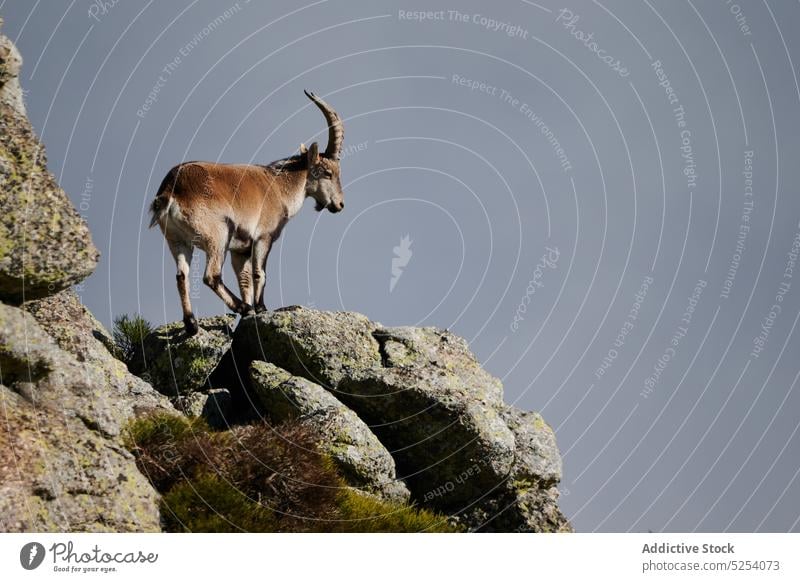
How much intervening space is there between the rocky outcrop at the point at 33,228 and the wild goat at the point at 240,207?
18.6 feet

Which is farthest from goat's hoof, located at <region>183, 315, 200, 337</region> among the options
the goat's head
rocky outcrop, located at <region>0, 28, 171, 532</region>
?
the goat's head

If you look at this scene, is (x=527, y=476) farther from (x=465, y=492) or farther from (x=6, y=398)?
(x=6, y=398)

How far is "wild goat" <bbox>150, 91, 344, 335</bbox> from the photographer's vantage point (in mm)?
16641

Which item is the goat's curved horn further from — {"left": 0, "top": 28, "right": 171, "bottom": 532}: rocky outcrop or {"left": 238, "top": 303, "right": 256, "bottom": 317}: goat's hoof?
{"left": 0, "top": 28, "right": 171, "bottom": 532}: rocky outcrop

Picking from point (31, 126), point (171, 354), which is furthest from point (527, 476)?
point (31, 126)

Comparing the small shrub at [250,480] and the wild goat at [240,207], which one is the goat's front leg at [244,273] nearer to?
the wild goat at [240,207]

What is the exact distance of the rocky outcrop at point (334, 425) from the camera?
14266 mm

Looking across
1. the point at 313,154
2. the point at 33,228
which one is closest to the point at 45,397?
the point at 33,228

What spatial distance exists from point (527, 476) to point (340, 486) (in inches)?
167

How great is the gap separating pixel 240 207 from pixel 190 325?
3410mm

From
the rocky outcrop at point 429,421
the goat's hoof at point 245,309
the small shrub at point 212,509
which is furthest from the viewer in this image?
the goat's hoof at point 245,309

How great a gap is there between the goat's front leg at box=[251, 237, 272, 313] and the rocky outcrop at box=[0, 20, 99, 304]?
8.23 m

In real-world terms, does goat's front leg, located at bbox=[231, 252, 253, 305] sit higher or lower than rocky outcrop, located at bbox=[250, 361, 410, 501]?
higher

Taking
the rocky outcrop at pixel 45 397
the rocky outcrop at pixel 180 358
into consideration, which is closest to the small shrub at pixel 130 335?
the rocky outcrop at pixel 180 358
